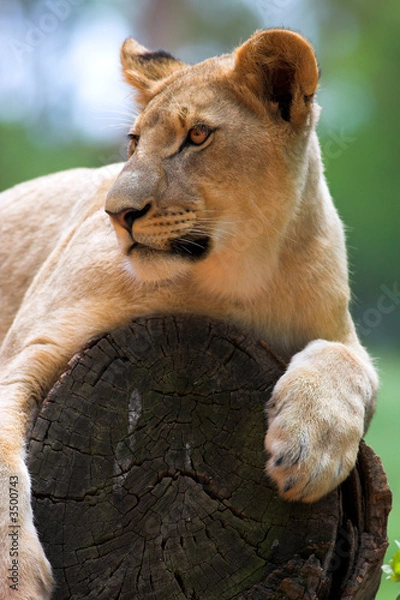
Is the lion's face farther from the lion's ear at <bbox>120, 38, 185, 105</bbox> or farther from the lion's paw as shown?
the lion's paw

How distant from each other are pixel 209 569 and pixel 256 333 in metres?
0.96

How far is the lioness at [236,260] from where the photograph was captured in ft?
9.37

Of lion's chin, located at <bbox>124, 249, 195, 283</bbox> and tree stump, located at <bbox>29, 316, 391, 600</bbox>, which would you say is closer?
tree stump, located at <bbox>29, 316, 391, 600</bbox>

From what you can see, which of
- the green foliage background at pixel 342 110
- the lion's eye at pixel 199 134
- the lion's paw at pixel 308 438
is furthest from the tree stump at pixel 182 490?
the green foliage background at pixel 342 110

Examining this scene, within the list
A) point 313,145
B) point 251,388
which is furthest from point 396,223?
point 251,388

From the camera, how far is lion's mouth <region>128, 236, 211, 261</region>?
3.00m

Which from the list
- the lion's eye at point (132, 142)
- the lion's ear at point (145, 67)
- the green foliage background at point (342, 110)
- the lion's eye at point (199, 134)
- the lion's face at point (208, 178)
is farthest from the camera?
the green foliage background at point (342, 110)

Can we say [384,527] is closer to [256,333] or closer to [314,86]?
[256,333]

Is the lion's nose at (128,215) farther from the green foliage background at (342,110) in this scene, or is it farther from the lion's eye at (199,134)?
the green foliage background at (342,110)

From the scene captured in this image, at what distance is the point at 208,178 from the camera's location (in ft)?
10.00

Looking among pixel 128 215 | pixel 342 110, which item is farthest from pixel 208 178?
pixel 342 110

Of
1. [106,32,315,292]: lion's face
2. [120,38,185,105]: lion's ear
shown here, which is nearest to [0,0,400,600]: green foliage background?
[120,38,185,105]: lion's ear

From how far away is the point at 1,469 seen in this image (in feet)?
9.19

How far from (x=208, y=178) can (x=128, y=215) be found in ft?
1.08
